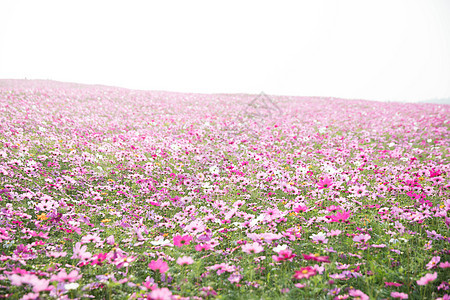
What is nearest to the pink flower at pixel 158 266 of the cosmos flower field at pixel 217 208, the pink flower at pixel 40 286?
the cosmos flower field at pixel 217 208

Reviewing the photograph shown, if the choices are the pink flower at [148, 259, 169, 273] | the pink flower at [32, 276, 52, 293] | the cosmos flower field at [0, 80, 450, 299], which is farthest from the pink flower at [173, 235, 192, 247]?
the pink flower at [32, 276, 52, 293]

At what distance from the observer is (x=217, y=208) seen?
3719mm

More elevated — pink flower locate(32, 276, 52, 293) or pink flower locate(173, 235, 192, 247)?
pink flower locate(173, 235, 192, 247)

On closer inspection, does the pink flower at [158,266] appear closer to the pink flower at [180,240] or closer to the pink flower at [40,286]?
the pink flower at [180,240]

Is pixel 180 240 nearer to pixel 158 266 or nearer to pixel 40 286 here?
pixel 158 266

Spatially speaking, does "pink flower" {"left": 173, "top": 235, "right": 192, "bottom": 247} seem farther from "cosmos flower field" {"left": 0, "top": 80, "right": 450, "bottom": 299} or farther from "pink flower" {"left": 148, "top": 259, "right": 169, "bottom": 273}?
"pink flower" {"left": 148, "top": 259, "right": 169, "bottom": 273}

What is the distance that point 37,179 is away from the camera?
457cm

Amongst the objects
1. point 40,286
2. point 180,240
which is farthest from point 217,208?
point 40,286

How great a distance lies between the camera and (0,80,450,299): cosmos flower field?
209 cm

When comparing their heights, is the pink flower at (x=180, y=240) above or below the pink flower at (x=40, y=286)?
above

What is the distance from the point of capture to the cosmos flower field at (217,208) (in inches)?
82.4

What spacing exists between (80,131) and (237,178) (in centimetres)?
606

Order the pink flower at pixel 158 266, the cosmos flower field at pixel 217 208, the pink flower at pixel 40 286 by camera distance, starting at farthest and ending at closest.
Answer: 1. the cosmos flower field at pixel 217 208
2. the pink flower at pixel 158 266
3. the pink flower at pixel 40 286

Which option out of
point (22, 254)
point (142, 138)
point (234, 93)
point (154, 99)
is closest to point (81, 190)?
point (22, 254)
